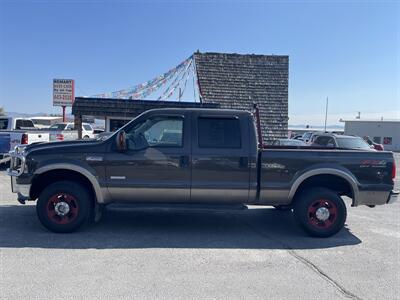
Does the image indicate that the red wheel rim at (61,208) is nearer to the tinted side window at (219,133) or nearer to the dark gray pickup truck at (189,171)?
the dark gray pickup truck at (189,171)

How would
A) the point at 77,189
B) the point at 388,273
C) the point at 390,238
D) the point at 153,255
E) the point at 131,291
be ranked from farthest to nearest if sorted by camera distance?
the point at 390,238
the point at 77,189
the point at 153,255
the point at 388,273
the point at 131,291

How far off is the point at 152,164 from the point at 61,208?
5.21ft

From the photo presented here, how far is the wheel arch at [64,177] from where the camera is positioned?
218 inches

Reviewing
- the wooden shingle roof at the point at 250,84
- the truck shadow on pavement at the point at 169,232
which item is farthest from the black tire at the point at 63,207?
the wooden shingle roof at the point at 250,84

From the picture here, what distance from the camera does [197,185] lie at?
225 inches

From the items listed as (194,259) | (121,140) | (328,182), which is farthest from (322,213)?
(121,140)

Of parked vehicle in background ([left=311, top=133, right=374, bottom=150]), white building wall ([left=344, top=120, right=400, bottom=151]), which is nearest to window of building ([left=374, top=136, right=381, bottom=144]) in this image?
white building wall ([left=344, top=120, right=400, bottom=151])

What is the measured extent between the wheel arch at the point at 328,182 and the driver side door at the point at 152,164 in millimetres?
1788

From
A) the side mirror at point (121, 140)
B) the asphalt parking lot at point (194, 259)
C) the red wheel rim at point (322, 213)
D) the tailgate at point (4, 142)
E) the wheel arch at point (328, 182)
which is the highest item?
the side mirror at point (121, 140)

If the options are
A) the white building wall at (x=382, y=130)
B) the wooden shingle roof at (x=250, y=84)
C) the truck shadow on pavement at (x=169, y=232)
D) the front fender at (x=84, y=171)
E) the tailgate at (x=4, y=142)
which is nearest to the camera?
the truck shadow on pavement at (x=169, y=232)

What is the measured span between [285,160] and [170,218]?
8.14 feet

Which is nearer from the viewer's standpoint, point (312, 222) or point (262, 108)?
point (312, 222)

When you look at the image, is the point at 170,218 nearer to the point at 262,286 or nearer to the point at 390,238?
the point at 262,286

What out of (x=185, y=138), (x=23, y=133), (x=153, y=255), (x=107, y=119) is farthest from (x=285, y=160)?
(x=107, y=119)
